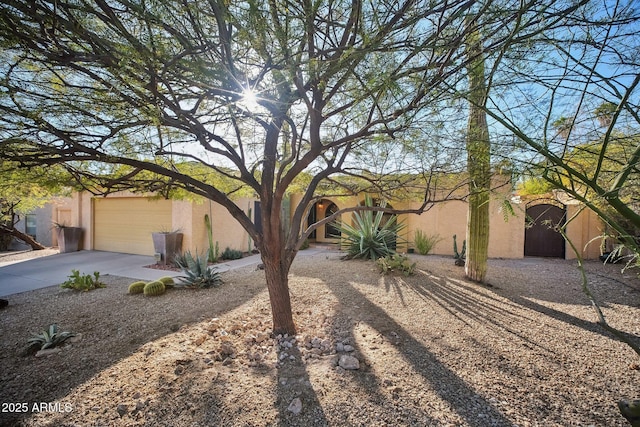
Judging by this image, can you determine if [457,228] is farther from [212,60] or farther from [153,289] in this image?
[212,60]

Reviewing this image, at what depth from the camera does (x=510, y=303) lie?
15.3 feet

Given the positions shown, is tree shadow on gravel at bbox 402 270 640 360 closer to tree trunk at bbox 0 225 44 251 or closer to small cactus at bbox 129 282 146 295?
small cactus at bbox 129 282 146 295

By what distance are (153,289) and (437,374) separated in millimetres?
5069

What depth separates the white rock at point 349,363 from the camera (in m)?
2.70

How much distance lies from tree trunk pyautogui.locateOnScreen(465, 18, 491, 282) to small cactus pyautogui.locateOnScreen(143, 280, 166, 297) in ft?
18.5

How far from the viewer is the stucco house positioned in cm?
922

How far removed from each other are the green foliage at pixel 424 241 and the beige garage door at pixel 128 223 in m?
8.94

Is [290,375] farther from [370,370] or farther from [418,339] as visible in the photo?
[418,339]

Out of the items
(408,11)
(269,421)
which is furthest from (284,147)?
(269,421)

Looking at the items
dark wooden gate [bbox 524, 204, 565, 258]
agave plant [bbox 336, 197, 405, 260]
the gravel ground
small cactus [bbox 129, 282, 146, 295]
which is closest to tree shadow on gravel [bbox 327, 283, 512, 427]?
the gravel ground

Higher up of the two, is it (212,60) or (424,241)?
(212,60)

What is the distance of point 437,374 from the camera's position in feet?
8.56

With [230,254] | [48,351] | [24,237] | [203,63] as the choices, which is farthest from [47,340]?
[24,237]

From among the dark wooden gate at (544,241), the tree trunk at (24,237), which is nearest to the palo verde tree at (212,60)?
the dark wooden gate at (544,241)
